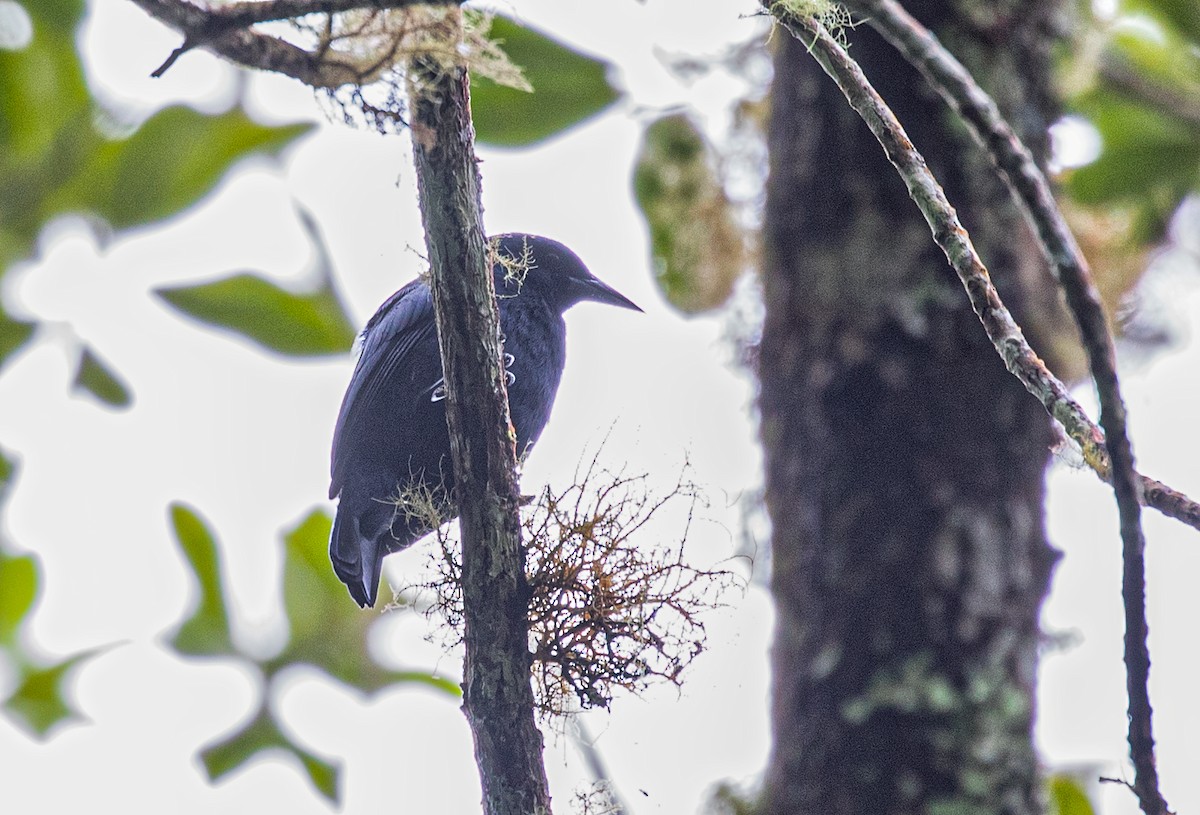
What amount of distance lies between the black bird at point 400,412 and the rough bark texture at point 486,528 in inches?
38.6

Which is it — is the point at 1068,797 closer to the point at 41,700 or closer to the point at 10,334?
the point at 41,700

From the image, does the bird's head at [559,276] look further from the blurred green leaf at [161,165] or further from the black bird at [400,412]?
the blurred green leaf at [161,165]

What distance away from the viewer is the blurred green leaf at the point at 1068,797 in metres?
4.03

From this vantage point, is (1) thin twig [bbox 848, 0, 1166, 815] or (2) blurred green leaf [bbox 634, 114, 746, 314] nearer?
(1) thin twig [bbox 848, 0, 1166, 815]

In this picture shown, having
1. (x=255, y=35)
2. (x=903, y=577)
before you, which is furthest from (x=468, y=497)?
(x=903, y=577)

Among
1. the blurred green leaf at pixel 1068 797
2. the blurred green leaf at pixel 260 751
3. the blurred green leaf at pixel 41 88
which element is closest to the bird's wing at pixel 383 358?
the blurred green leaf at pixel 41 88

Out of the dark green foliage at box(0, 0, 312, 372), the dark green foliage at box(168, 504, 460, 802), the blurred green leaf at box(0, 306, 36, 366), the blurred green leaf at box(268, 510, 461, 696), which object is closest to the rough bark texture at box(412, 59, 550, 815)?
the dark green foliage at box(0, 0, 312, 372)

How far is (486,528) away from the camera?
7.82 ft

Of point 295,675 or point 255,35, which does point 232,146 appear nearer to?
point 295,675

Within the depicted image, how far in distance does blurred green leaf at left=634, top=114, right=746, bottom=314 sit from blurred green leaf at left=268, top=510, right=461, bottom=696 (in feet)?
5.20

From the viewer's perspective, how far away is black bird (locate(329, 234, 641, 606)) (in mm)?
3455

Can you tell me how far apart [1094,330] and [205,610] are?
3.97m

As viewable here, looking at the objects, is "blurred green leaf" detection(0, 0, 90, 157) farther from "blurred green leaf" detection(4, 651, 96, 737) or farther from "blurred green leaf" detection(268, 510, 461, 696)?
"blurred green leaf" detection(4, 651, 96, 737)

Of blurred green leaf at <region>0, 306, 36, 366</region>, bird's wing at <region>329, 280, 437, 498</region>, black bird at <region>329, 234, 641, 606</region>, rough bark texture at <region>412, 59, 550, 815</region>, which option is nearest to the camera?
rough bark texture at <region>412, 59, 550, 815</region>
